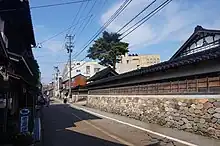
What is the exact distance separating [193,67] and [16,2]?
8814mm

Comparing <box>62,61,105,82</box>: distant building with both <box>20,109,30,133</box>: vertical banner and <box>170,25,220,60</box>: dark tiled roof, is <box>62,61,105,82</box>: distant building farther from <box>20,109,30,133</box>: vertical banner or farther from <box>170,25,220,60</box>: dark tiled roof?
<box>20,109,30,133</box>: vertical banner

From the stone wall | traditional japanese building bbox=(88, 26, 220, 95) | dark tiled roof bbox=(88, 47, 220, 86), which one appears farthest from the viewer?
traditional japanese building bbox=(88, 26, 220, 95)

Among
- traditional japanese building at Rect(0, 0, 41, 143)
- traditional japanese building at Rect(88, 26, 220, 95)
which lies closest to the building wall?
traditional japanese building at Rect(88, 26, 220, 95)

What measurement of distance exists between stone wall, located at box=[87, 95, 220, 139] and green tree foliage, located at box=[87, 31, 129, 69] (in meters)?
35.4

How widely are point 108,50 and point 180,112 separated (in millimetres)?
45985

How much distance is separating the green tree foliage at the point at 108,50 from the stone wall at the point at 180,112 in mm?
35450

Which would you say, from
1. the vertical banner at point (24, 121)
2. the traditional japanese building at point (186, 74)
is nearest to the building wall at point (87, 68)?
the traditional japanese building at point (186, 74)

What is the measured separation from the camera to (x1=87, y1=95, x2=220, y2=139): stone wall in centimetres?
1319

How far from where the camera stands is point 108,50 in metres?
61.3

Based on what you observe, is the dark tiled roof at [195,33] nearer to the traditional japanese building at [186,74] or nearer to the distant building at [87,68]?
the traditional japanese building at [186,74]

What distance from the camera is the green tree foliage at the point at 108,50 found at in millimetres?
60897

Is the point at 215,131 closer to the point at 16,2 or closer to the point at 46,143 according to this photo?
the point at 46,143

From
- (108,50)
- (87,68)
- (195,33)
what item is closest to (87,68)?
(87,68)

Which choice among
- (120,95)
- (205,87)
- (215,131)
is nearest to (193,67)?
(205,87)
